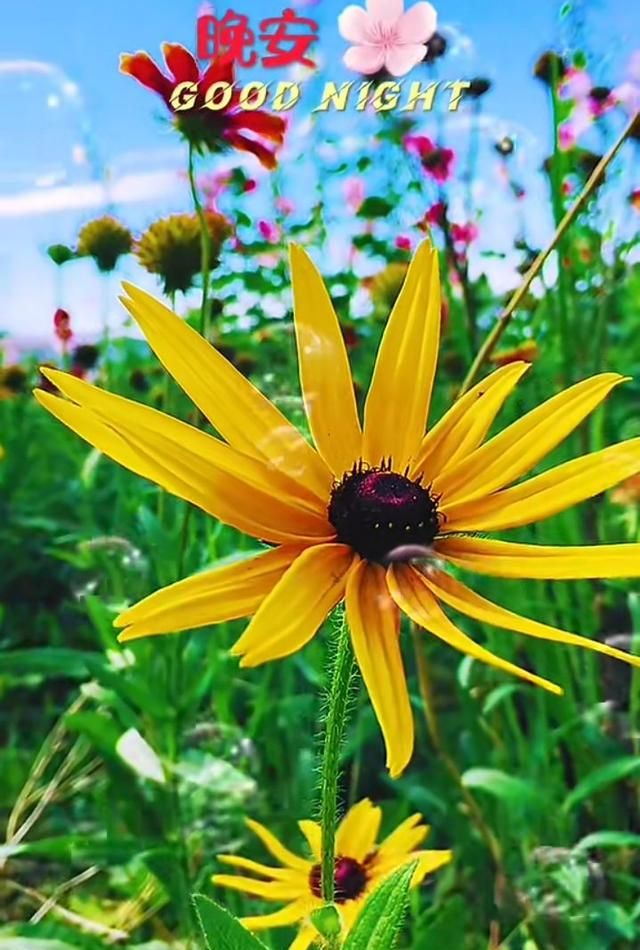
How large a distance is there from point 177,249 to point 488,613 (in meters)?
0.26

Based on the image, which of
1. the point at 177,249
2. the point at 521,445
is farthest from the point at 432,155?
the point at 521,445

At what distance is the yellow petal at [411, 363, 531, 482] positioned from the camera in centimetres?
43

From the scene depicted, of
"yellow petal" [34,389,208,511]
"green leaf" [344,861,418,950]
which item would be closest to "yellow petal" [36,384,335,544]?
"yellow petal" [34,389,208,511]

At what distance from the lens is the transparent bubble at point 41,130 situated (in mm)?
578

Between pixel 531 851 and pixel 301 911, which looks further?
pixel 531 851

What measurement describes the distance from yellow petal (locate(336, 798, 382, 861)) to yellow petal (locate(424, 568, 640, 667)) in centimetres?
21

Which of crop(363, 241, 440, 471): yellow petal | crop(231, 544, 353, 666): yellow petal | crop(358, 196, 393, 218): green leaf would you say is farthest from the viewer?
crop(358, 196, 393, 218): green leaf

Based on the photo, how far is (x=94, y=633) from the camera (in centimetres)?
87

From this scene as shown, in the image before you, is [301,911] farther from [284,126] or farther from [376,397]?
[284,126]

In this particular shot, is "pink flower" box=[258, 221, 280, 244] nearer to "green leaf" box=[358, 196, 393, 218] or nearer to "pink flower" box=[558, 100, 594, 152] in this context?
"green leaf" box=[358, 196, 393, 218]

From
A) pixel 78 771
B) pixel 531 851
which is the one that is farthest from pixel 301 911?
pixel 78 771

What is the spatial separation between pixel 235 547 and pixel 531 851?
26 cm

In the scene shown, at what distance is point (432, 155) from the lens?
62 centimetres

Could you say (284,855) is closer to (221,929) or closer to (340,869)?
(340,869)
